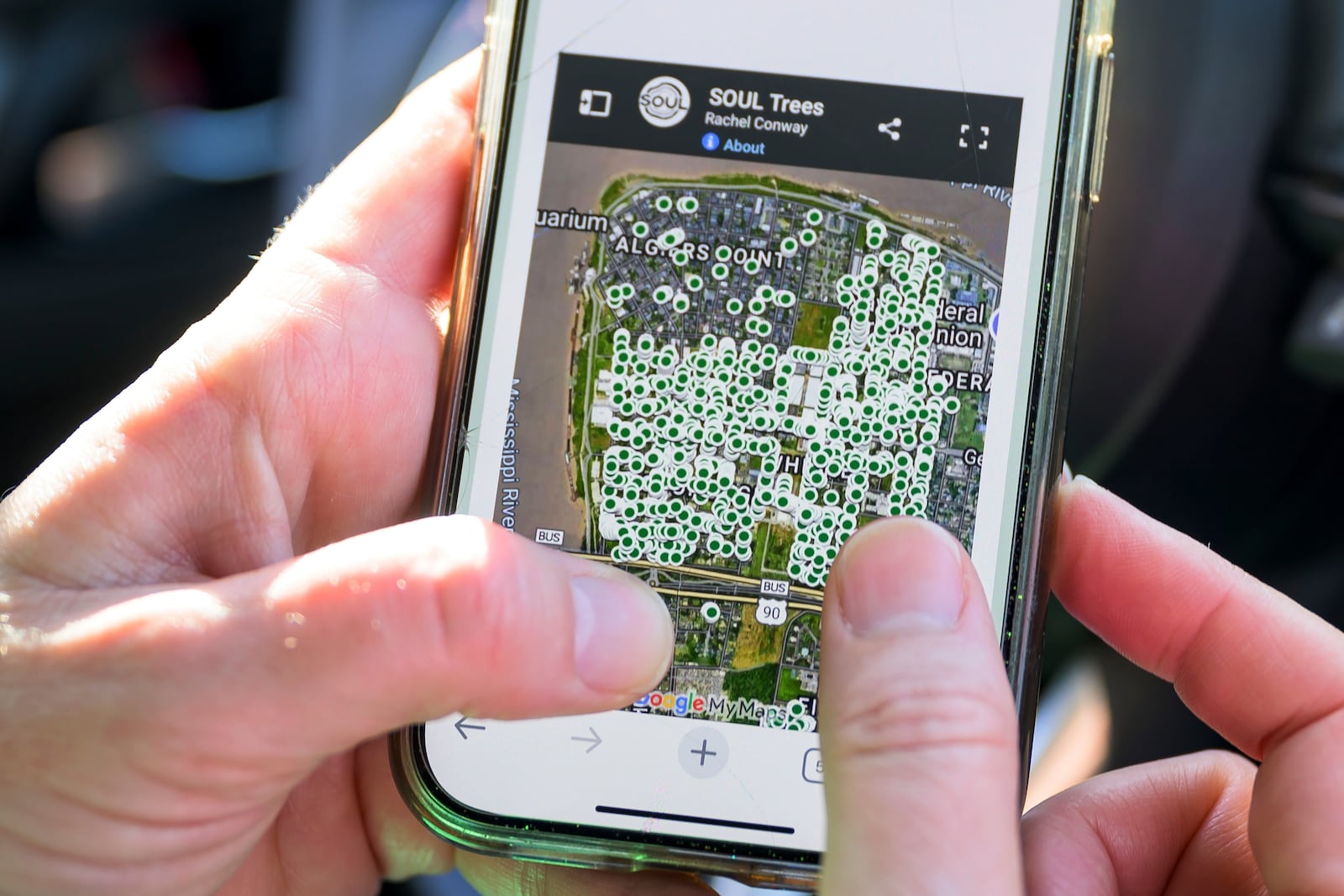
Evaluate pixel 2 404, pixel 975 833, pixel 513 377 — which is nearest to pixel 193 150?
pixel 2 404

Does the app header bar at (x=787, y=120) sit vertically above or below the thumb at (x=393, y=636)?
above

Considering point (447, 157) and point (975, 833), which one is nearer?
point (975, 833)

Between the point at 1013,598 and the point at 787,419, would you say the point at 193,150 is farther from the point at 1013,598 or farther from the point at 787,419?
the point at 1013,598

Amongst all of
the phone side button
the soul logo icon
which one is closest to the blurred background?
the phone side button

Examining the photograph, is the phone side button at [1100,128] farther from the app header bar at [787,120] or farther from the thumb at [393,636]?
the thumb at [393,636]

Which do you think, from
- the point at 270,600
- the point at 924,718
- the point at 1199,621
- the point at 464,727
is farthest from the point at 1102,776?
the point at 270,600

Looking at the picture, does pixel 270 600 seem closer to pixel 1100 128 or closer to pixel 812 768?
pixel 812 768

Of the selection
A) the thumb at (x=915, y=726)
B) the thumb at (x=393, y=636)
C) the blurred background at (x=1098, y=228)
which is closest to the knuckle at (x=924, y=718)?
the thumb at (x=915, y=726)
